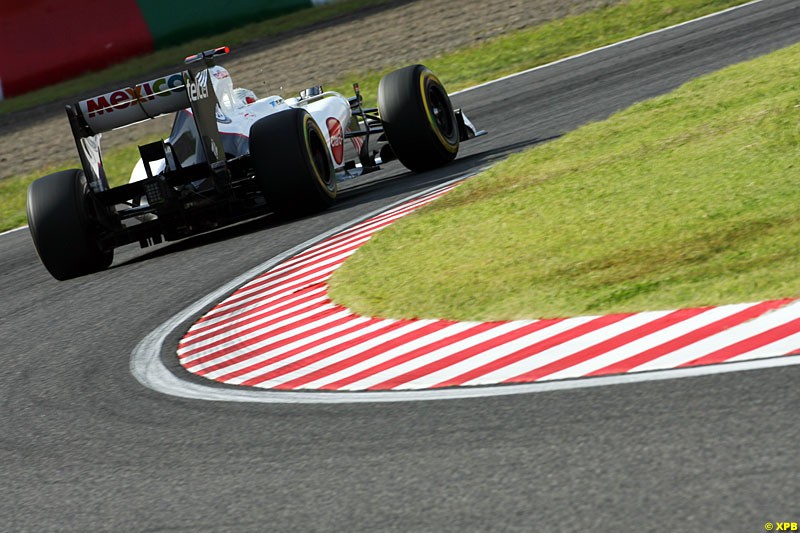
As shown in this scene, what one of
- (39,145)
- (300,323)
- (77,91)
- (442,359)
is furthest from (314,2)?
(442,359)

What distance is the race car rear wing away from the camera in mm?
10453

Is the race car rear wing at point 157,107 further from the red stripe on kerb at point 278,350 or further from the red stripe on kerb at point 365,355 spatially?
the red stripe on kerb at point 365,355

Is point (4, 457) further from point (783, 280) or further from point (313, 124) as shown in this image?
point (313, 124)

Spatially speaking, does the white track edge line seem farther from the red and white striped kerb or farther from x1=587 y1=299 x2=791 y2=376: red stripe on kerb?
x1=587 y1=299 x2=791 y2=376: red stripe on kerb

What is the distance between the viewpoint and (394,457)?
4547 mm

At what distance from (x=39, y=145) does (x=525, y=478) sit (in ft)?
59.2

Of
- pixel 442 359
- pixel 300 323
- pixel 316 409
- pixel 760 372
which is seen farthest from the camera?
pixel 300 323

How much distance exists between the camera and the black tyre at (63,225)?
401 inches

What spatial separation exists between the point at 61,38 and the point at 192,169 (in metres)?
13.9

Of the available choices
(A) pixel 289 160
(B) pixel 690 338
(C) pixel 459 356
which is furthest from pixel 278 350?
(A) pixel 289 160

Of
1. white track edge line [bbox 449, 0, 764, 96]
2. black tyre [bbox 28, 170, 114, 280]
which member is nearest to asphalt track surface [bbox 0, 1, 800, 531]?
black tyre [bbox 28, 170, 114, 280]

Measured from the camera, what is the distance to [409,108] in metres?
11.3

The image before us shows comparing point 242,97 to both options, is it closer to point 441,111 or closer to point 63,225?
point 441,111

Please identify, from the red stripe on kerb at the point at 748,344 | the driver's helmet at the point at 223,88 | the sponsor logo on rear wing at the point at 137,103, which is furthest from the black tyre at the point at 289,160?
the red stripe on kerb at the point at 748,344
